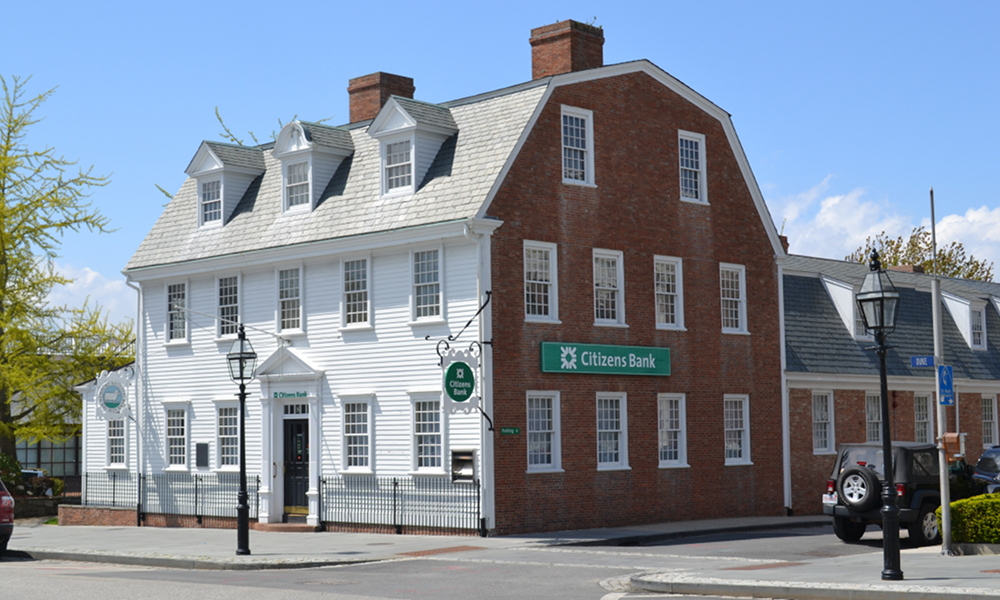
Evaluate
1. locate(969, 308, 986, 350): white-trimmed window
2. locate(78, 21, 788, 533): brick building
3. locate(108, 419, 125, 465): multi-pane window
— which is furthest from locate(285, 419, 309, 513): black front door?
locate(969, 308, 986, 350): white-trimmed window

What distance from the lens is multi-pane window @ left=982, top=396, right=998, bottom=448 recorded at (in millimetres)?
39312

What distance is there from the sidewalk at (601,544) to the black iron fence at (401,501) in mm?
487

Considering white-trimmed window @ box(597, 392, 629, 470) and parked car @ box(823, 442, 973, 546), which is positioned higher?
white-trimmed window @ box(597, 392, 629, 470)

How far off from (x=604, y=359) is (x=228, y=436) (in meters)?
9.63

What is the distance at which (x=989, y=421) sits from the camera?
39531 millimetres

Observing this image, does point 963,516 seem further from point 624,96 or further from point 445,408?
point 624,96

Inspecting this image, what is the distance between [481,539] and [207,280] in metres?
11.2

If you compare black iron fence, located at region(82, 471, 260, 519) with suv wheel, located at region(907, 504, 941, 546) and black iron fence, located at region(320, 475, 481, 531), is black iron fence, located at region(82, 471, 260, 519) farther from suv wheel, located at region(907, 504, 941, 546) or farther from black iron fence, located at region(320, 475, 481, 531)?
suv wheel, located at region(907, 504, 941, 546)

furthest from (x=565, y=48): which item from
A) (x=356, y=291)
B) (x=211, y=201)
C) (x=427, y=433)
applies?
(x=211, y=201)

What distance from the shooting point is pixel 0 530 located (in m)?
23.8

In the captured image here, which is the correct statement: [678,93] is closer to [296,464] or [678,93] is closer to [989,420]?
[296,464]

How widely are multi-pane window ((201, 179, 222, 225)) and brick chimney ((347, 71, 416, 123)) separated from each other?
3983mm

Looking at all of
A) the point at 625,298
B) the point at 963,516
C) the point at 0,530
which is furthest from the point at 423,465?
the point at 963,516

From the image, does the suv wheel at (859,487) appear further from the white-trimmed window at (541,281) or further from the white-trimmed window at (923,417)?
the white-trimmed window at (923,417)
